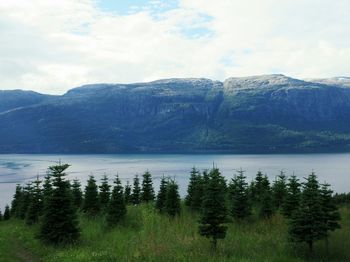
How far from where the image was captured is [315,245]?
23109mm

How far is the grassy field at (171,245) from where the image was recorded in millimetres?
20000

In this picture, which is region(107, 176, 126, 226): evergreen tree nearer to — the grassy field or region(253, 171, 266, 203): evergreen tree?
the grassy field

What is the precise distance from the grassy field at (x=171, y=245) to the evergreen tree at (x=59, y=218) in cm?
85

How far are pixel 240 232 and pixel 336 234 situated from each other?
19.1ft

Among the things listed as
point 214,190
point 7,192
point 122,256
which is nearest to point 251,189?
point 214,190

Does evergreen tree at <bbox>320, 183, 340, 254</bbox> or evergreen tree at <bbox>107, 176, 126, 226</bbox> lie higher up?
evergreen tree at <bbox>320, 183, 340, 254</bbox>

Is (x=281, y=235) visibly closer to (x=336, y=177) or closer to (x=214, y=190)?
(x=214, y=190)

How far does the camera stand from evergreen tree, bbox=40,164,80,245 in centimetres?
2606

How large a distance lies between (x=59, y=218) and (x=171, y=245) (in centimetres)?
868

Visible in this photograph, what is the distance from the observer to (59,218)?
2666cm

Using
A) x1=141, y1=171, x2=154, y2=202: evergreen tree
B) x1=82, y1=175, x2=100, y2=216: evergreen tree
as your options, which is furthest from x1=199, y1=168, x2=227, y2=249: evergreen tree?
x1=141, y1=171, x2=154, y2=202: evergreen tree

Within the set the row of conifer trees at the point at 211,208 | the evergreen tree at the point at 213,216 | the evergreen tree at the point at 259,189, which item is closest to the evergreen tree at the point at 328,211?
the row of conifer trees at the point at 211,208

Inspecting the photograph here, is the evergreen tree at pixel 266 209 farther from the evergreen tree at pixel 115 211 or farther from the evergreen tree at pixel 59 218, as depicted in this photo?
the evergreen tree at pixel 59 218

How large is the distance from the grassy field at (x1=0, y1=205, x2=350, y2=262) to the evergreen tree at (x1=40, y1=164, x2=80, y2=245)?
2.79 ft
